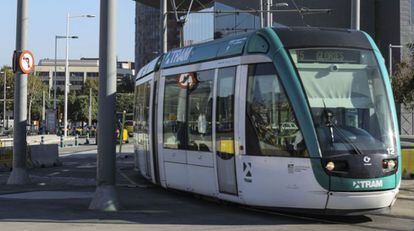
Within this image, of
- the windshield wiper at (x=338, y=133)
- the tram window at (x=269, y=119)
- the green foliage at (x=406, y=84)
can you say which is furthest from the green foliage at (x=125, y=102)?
the windshield wiper at (x=338, y=133)

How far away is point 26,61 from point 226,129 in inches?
298

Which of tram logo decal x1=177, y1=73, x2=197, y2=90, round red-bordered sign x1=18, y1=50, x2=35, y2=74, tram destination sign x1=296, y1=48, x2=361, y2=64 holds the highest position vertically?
round red-bordered sign x1=18, y1=50, x2=35, y2=74

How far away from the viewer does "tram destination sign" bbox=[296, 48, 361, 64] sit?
9367 millimetres

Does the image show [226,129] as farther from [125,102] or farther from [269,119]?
[125,102]

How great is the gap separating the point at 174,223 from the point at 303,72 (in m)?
3.07

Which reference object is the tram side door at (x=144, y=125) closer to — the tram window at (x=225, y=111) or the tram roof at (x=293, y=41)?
the tram roof at (x=293, y=41)

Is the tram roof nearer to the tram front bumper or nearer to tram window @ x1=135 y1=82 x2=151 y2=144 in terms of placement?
the tram front bumper

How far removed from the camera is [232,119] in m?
9.97

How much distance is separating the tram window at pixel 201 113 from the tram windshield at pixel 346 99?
2.06 metres

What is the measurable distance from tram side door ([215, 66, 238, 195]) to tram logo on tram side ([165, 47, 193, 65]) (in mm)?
1526

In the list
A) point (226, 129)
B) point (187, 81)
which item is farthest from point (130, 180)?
point (226, 129)

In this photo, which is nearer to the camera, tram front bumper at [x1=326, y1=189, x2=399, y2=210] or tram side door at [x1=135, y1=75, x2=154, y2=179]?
tram front bumper at [x1=326, y1=189, x2=399, y2=210]

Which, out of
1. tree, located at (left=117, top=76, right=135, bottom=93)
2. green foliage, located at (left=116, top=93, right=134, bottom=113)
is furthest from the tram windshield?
tree, located at (left=117, top=76, right=135, bottom=93)

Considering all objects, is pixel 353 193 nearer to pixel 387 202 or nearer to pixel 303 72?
pixel 387 202
